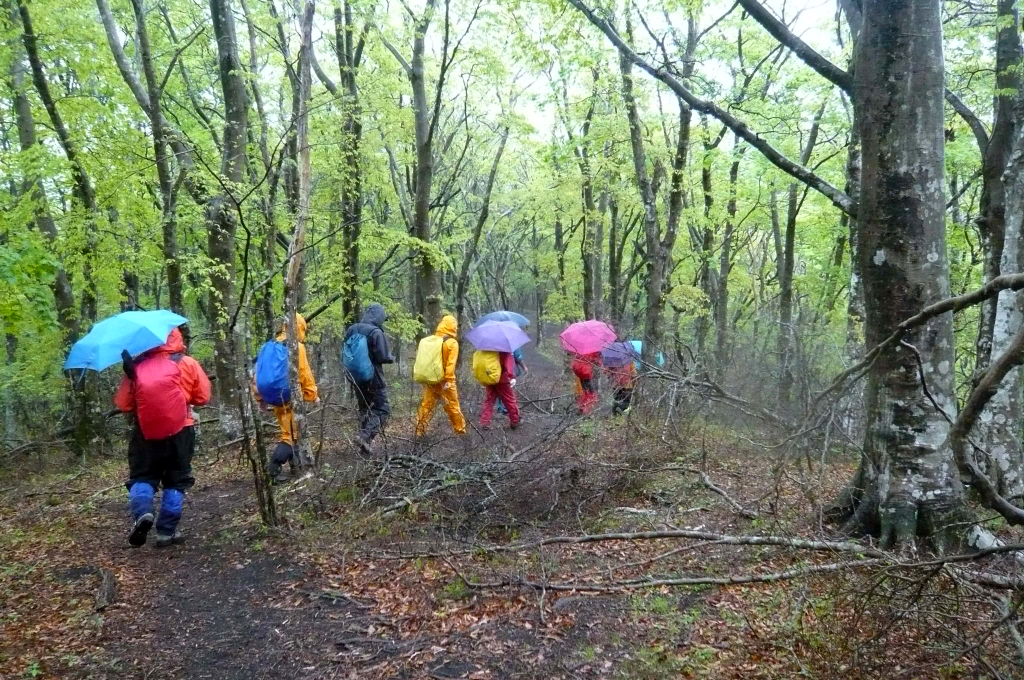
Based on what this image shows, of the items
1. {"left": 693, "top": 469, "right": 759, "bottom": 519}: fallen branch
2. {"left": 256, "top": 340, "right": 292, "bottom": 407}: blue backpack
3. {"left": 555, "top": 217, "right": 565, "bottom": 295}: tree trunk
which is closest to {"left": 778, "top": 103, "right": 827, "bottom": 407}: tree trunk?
{"left": 693, "top": 469, "right": 759, "bottom": 519}: fallen branch

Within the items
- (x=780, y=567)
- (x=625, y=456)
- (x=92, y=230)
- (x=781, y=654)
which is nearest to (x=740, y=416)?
(x=625, y=456)

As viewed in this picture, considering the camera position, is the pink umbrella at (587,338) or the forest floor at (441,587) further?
the pink umbrella at (587,338)

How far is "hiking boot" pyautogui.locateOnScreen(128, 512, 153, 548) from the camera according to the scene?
524 cm

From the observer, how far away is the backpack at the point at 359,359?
7.59 metres

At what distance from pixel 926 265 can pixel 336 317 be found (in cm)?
1464

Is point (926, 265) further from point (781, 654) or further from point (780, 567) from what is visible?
point (781, 654)

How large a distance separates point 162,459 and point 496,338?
4.46 meters

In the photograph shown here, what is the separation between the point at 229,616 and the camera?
4.20 metres

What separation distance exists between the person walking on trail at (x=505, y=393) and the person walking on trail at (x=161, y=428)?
4.14 meters

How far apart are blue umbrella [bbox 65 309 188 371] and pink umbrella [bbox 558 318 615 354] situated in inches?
221

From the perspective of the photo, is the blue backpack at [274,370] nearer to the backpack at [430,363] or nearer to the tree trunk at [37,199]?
the backpack at [430,363]

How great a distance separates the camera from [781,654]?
128 inches

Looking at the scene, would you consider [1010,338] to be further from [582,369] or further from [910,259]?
[582,369]

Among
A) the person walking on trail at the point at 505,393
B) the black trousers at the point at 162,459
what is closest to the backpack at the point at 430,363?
the person walking on trail at the point at 505,393
